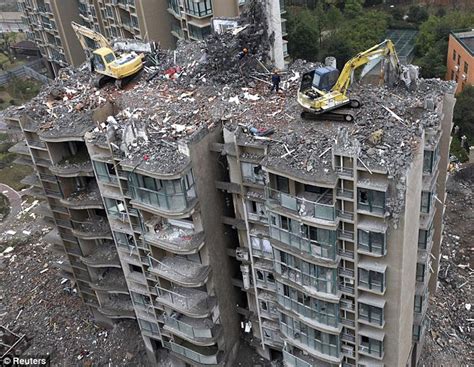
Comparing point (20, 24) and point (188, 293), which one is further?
point (20, 24)

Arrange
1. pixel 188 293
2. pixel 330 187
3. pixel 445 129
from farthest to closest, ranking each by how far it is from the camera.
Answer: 1. pixel 188 293
2. pixel 445 129
3. pixel 330 187

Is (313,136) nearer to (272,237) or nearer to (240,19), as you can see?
(272,237)

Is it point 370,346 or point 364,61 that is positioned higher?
point 364,61

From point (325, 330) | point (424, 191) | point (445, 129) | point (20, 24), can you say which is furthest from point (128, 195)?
point (20, 24)

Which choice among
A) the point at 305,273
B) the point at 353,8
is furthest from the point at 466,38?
the point at 305,273

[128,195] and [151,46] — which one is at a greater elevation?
[151,46]

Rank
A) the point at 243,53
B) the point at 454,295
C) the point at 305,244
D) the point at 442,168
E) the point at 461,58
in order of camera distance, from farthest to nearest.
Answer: the point at 461,58
the point at 454,295
the point at 243,53
the point at 442,168
the point at 305,244

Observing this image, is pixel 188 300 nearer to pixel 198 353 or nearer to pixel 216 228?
pixel 198 353

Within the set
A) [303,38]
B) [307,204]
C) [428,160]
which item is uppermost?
[428,160]
